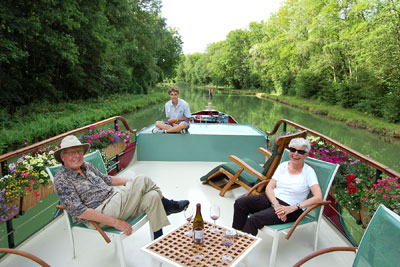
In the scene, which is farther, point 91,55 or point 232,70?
point 232,70

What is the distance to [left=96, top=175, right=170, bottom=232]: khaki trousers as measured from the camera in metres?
2.36

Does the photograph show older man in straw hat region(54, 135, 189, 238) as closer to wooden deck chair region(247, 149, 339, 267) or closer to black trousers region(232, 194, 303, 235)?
black trousers region(232, 194, 303, 235)

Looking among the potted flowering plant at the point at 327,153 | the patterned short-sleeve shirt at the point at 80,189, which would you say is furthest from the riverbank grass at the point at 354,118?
the patterned short-sleeve shirt at the point at 80,189

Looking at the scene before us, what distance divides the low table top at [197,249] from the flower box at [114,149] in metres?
2.75

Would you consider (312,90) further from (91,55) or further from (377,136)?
(91,55)

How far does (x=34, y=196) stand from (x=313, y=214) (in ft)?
9.13

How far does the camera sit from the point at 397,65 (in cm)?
1527

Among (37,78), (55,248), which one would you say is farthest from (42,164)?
(37,78)

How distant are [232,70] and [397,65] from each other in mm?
36139

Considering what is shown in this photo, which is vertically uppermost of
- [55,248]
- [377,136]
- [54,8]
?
[54,8]

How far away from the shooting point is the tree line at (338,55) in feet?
51.6

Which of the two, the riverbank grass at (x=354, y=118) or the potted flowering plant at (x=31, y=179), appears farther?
the riverbank grass at (x=354, y=118)

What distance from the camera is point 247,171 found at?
3.64 m

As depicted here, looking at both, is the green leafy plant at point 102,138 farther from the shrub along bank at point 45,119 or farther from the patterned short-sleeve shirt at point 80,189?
the shrub along bank at point 45,119
